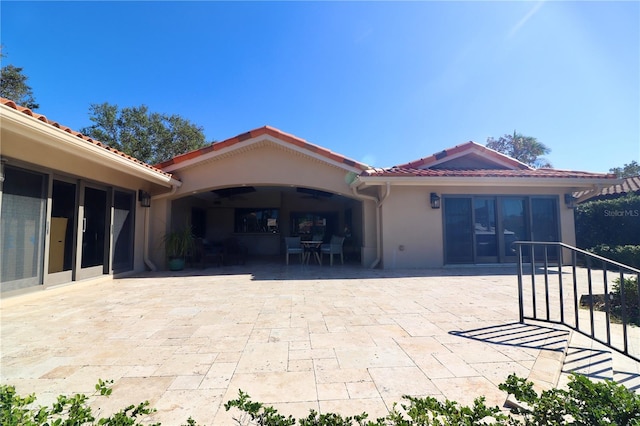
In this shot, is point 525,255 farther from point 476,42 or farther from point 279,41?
point 279,41

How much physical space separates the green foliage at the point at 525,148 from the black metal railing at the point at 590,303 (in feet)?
72.6

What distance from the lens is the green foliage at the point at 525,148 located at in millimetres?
24266

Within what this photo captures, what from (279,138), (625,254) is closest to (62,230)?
(279,138)

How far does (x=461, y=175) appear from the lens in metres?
8.12

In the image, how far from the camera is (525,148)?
81.0 feet

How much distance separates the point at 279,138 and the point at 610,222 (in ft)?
42.9

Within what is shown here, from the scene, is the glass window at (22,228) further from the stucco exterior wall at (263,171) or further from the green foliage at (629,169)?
the green foliage at (629,169)

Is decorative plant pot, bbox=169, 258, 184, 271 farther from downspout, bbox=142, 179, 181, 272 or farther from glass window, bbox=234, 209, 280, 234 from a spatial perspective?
glass window, bbox=234, 209, 280, 234

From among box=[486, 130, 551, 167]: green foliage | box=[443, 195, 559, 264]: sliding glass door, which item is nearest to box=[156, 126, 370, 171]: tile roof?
box=[443, 195, 559, 264]: sliding glass door

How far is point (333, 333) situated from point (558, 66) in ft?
30.3

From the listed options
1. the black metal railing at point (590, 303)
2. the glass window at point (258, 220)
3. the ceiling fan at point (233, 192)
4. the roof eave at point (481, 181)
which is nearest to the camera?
the black metal railing at point (590, 303)

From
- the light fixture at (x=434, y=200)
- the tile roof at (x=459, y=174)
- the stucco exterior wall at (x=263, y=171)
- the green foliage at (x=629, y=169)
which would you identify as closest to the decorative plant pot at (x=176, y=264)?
the stucco exterior wall at (x=263, y=171)

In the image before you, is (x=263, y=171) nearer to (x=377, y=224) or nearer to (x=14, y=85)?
(x=377, y=224)

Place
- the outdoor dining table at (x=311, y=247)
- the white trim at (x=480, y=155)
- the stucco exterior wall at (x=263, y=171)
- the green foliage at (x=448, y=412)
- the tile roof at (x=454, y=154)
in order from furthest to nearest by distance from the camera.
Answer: the outdoor dining table at (x=311, y=247), the white trim at (x=480, y=155), the tile roof at (x=454, y=154), the stucco exterior wall at (x=263, y=171), the green foliage at (x=448, y=412)
